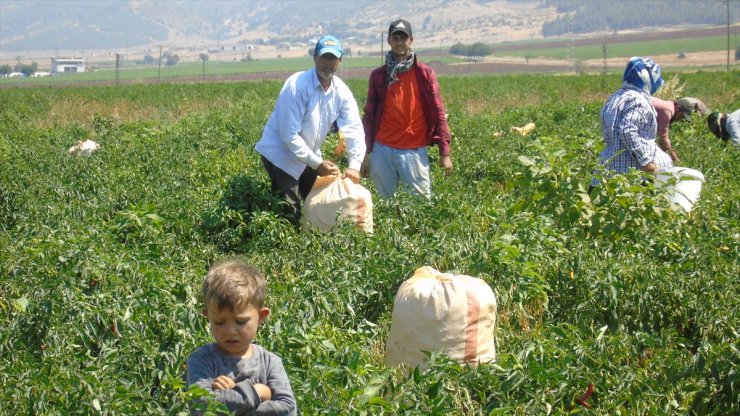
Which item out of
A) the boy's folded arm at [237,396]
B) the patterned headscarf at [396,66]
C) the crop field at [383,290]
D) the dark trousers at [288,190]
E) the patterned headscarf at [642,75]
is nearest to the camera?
the boy's folded arm at [237,396]

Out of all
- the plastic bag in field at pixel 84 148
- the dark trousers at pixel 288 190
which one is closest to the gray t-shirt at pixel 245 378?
the dark trousers at pixel 288 190

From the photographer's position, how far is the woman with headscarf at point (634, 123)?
255 inches

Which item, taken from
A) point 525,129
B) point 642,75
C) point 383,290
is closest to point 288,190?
point 383,290

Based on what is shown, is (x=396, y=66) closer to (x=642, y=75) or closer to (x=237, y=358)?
(x=642, y=75)

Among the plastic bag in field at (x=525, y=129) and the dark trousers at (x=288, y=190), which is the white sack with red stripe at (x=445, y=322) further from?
the plastic bag in field at (x=525, y=129)

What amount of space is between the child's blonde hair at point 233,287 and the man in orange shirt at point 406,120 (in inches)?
149

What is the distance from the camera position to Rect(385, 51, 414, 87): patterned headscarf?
700cm

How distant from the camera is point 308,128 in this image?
6645 millimetres

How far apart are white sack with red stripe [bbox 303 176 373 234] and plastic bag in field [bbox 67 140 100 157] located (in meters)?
4.81

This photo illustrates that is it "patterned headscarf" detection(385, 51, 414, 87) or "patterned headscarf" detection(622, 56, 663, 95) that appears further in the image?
"patterned headscarf" detection(385, 51, 414, 87)

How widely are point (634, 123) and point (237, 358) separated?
13.1 ft

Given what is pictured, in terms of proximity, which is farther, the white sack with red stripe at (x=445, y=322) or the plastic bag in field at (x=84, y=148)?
the plastic bag in field at (x=84, y=148)

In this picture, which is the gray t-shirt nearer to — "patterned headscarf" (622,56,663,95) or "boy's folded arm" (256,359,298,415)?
"boy's folded arm" (256,359,298,415)

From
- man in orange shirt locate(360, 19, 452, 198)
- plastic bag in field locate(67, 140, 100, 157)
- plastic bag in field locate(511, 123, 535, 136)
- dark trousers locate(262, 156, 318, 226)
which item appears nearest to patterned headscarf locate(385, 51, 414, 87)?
man in orange shirt locate(360, 19, 452, 198)
